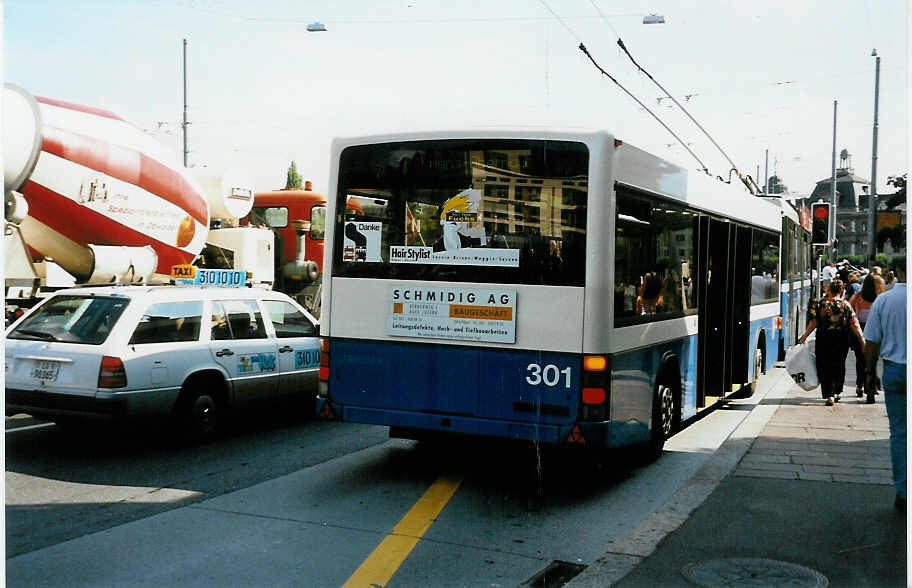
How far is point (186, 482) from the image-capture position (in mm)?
7422

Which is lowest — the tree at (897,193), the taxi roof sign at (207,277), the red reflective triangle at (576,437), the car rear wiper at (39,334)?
the red reflective triangle at (576,437)

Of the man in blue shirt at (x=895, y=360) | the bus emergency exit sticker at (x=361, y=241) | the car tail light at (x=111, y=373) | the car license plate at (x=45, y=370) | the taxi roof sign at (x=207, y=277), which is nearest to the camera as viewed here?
the man in blue shirt at (x=895, y=360)

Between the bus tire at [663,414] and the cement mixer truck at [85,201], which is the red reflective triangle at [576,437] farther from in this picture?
the cement mixer truck at [85,201]

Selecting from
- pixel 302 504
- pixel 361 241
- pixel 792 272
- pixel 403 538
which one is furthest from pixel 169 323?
pixel 792 272

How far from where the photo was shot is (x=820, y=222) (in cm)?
1817

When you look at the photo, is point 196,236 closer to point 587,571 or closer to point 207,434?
point 207,434

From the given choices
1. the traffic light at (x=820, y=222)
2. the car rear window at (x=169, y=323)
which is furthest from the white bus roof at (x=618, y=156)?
the traffic light at (x=820, y=222)

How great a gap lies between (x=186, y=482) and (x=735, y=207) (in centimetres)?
688

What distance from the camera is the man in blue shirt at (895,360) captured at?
6125 mm

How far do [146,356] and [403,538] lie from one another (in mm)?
3410

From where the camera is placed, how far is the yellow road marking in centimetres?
516

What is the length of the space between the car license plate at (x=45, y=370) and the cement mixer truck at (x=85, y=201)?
258cm

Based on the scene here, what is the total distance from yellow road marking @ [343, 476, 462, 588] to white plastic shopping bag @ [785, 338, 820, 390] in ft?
19.5

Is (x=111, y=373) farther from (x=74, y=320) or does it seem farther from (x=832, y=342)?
(x=832, y=342)
